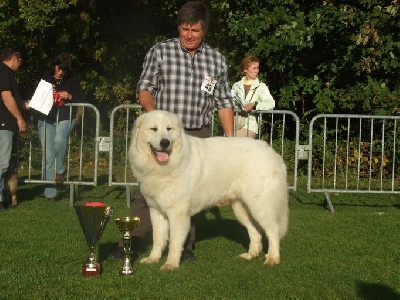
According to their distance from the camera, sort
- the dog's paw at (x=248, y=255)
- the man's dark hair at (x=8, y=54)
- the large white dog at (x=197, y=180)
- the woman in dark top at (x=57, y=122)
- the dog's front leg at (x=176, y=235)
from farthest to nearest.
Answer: the woman in dark top at (x=57, y=122) → the man's dark hair at (x=8, y=54) → the dog's paw at (x=248, y=255) → the dog's front leg at (x=176, y=235) → the large white dog at (x=197, y=180)

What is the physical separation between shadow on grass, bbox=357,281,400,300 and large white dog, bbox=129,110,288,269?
1.10m

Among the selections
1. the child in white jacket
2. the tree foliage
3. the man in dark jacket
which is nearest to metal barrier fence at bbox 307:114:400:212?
the tree foliage

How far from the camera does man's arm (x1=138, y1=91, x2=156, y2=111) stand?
659 cm

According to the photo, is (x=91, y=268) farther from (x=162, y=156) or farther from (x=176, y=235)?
(x=162, y=156)

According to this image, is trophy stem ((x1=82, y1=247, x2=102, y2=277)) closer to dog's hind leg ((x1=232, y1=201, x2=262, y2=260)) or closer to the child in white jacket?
dog's hind leg ((x1=232, y1=201, x2=262, y2=260))

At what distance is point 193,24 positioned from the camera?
666 centimetres

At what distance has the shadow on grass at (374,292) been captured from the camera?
5.57 metres

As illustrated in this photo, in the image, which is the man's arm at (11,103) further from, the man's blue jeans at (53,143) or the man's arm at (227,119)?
the man's arm at (227,119)

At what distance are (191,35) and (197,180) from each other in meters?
1.33

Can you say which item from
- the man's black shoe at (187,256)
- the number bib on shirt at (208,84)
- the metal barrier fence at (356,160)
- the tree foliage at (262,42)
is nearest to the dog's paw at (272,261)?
the man's black shoe at (187,256)

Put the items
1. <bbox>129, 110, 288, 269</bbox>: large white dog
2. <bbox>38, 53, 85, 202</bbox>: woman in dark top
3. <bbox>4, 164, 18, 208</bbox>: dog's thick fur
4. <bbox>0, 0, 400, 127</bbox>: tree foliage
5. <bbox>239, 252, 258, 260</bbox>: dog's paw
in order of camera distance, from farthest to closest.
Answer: <bbox>0, 0, 400, 127</bbox>: tree foliage → <bbox>38, 53, 85, 202</bbox>: woman in dark top → <bbox>4, 164, 18, 208</bbox>: dog's thick fur → <bbox>239, 252, 258, 260</bbox>: dog's paw → <bbox>129, 110, 288, 269</bbox>: large white dog

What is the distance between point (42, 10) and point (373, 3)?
7.20 m

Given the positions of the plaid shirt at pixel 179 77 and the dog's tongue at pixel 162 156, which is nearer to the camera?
the dog's tongue at pixel 162 156

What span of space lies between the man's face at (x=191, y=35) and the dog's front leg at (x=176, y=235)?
61.8 inches
